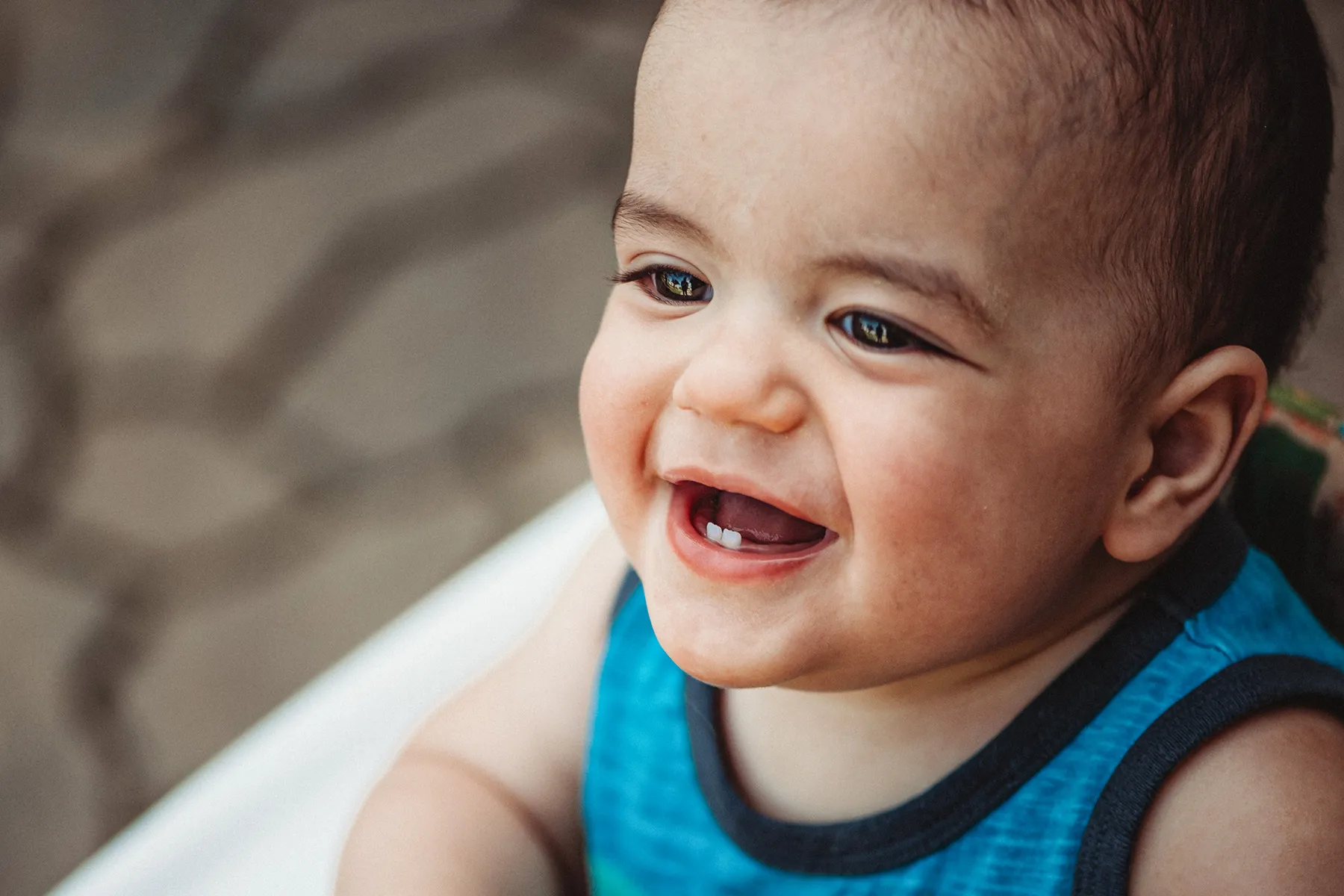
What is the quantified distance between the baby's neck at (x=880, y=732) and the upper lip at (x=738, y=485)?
116mm

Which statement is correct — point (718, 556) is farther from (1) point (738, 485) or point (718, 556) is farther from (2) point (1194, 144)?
(2) point (1194, 144)

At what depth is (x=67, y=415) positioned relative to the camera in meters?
1.37

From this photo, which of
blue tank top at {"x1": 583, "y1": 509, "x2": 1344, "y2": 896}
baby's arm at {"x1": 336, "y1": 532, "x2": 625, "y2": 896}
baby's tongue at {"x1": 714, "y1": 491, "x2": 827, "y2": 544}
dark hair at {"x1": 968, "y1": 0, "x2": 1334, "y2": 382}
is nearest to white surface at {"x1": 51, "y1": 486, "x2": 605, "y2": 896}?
baby's arm at {"x1": 336, "y1": 532, "x2": 625, "y2": 896}

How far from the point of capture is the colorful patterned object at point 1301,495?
1.86 feet

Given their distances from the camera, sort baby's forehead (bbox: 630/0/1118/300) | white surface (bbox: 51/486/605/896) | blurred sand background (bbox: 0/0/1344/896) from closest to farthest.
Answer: baby's forehead (bbox: 630/0/1118/300) < white surface (bbox: 51/486/605/896) < blurred sand background (bbox: 0/0/1344/896)

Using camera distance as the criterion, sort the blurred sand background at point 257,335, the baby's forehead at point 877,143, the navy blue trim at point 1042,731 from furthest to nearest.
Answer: the blurred sand background at point 257,335
the navy blue trim at point 1042,731
the baby's forehead at point 877,143

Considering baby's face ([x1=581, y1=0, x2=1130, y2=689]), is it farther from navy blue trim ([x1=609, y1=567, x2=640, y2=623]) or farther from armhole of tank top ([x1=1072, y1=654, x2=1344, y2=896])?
navy blue trim ([x1=609, y1=567, x2=640, y2=623])

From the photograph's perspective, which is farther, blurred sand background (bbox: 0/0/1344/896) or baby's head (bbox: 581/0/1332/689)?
blurred sand background (bbox: 0/0/1344/896)

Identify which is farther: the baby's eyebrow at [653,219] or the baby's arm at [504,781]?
the baby's arm at [504,781]

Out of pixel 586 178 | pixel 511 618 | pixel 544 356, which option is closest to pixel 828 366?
pixel 511 618

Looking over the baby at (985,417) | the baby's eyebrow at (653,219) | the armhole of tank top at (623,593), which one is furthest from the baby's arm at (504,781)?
the baby's eyebrow at (653,219)

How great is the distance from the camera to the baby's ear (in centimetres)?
46

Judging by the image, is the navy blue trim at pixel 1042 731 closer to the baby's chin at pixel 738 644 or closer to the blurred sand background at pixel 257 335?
the baby's chin at pixel 738 644

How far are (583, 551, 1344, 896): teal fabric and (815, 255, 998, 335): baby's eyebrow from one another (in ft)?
0.57
